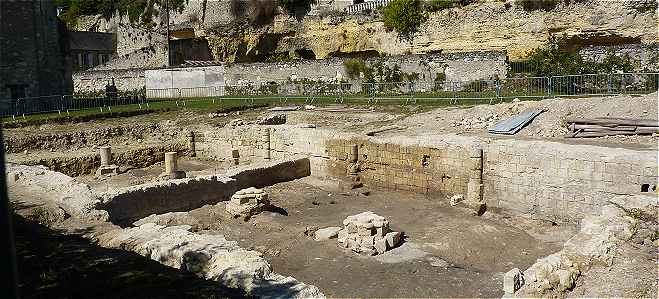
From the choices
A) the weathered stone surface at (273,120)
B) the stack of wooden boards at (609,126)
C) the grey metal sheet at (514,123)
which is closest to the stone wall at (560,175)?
the stack of wooden boards at (609,126)

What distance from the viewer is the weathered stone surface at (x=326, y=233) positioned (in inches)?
403

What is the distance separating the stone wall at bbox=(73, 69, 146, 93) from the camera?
114 feet

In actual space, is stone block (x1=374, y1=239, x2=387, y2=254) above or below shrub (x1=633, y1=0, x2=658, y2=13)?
below

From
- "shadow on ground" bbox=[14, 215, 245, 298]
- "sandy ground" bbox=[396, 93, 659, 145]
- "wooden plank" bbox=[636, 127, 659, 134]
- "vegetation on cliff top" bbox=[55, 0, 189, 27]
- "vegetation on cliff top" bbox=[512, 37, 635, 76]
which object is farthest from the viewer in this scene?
"vegetation on cliff top" bbox=[55, 0, 189, 27]

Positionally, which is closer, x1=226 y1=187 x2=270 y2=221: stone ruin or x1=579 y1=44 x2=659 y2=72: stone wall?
x1=226 y1=187 x2=270 y2=221: stone ruin

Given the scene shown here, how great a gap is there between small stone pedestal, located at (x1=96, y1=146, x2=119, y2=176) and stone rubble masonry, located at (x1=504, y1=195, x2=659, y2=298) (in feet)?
42.3

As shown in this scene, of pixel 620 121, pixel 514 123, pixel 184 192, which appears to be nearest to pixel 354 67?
pixel 514 123

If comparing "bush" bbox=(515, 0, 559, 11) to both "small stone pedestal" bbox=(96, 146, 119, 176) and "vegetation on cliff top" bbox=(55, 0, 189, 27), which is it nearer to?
"small stone pedestal" bbox=(96, 146, 119, 176)

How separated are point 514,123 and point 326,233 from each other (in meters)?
6.99

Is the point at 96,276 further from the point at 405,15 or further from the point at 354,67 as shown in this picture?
the point at 405,15

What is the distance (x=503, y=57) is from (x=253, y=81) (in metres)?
13.8

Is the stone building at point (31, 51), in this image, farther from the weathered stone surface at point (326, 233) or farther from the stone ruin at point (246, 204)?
the weathered stone surface at point (326, 233)

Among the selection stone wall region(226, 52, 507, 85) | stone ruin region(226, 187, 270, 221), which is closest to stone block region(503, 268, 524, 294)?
stone ruin region(226, 187, 270, 221)

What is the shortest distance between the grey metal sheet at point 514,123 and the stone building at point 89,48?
32.0m
